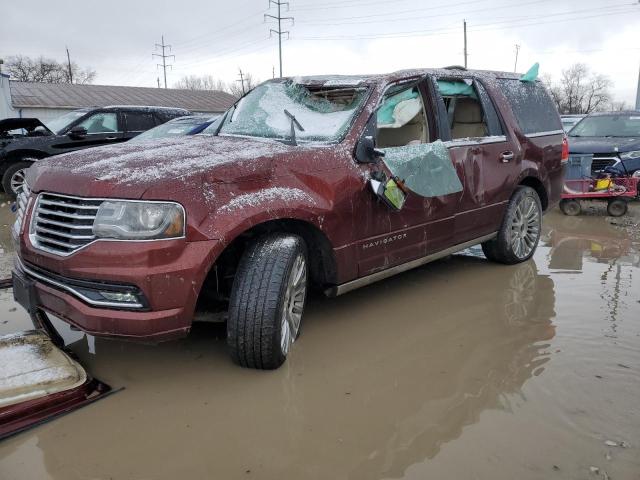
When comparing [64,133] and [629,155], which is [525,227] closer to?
[629,155]

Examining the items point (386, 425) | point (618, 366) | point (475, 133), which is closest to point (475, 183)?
point (475, 133)

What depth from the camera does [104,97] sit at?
118 feet

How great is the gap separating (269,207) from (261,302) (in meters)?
0.52

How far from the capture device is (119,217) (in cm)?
256

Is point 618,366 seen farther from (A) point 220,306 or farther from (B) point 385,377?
(A) point 220,306

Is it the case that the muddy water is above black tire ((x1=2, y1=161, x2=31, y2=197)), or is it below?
below

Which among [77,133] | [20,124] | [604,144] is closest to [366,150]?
[604,144]

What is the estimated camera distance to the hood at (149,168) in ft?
8.54

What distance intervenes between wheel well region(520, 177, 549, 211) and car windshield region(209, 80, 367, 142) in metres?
2.39

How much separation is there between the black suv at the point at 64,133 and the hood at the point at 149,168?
6782mm

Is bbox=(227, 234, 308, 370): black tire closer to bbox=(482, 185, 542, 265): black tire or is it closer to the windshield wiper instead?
the windshield wiper

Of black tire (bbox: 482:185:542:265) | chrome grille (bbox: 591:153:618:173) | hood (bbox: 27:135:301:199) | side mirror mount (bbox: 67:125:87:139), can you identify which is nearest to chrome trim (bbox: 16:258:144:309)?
hood (bbox: 27:135:301:199)

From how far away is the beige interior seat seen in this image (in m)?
4.79

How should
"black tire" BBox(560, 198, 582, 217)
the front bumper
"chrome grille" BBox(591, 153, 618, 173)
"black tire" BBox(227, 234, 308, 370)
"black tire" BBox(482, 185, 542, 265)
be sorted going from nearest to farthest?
the front bumper
"black tire" BBox(227, 234, 308, 370)
"black tire" BBox(482, 185, 542, 265)
"black tire" BBox(560, 198, 582, 217)
"chrome grille" BBox(591, 153, 618, 173)
